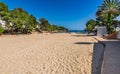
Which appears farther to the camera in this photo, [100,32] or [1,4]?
[1,4]

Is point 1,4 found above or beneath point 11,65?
above

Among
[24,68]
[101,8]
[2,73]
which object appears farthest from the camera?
[101,8]

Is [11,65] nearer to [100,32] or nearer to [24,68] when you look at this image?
[24,68]

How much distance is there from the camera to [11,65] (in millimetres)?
8539

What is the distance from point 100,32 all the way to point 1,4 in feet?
70.7

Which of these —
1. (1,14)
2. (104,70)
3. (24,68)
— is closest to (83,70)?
(104,70)

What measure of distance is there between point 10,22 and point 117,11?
22273 mm

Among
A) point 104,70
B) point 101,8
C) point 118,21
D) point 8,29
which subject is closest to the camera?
point 104,70

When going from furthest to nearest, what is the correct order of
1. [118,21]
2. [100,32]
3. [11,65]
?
[118,21] → [100,32] → [11,65]

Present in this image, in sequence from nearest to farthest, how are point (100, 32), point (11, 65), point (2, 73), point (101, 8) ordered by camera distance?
1. point (2, 73)
2. point (11, 65)
3. point (100, 32)
4. point (101, 8)

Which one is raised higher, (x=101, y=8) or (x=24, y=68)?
(x=101, y=8)

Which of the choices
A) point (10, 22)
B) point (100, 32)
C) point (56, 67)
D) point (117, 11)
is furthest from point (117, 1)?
point (56, 67)

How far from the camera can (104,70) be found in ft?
22.1

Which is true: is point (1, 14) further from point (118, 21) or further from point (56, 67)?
point (56, 67)
